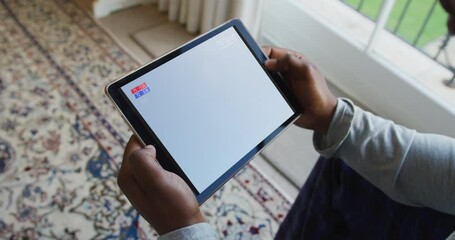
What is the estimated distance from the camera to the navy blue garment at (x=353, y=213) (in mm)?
554

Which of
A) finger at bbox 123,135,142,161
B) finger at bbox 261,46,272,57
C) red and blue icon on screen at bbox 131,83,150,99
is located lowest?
finger at bbox 123,135,142,161

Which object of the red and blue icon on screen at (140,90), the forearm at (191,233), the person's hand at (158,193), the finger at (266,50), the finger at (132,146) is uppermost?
the finger at (266,50)

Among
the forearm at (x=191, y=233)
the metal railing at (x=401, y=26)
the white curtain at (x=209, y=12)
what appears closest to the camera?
the forearm at (x=191, y=233)

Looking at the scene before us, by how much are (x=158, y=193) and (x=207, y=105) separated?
0.17 meters

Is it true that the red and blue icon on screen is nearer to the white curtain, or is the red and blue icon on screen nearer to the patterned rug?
the patterned rug

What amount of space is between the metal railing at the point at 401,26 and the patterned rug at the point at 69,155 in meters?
0.76

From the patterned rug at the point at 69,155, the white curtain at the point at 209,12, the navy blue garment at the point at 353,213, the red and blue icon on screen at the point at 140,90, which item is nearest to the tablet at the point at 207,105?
the red and blue icon on screen at the point at 140,90

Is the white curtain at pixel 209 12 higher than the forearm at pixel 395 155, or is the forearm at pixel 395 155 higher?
the white curtain at pixel 209 12

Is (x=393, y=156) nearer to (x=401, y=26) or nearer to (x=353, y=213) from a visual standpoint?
(x=353, y=213)

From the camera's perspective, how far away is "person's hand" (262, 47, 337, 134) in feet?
2.08

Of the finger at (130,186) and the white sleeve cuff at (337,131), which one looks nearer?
the finger at (130,186)

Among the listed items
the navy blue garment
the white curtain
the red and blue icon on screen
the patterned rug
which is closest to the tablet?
the red and blue icon on screen

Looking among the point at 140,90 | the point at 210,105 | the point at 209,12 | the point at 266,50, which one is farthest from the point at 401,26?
the point at 140,90

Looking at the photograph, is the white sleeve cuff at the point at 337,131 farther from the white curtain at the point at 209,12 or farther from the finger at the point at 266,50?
the white curtain at the point at 209,12
